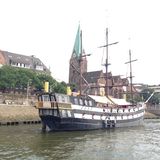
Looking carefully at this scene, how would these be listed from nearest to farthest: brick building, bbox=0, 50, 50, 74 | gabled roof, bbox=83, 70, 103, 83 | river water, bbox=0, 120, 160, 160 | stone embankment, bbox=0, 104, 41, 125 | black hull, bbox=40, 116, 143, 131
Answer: river water, bbox=0, 120, 160, 160
black hull, bbox=40, 116, 143, 131
stone embankment, bbox=0, 104, 41, 125
brick building, bbox=0, 50, 50, 74
gabled roof, bbox=83, 70, 103, 83

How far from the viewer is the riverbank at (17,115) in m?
74.6

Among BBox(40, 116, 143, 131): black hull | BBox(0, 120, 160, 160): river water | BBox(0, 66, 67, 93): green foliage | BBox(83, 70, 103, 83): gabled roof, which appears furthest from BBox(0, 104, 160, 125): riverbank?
BBox(83, 70, 103, 83): gabled roof

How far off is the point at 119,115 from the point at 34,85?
187 feet

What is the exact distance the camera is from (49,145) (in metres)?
42.2

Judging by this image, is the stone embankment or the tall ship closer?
the tall ship

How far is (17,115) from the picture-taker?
80.1 meters

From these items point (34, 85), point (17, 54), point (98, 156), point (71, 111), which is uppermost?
point (17, 54)

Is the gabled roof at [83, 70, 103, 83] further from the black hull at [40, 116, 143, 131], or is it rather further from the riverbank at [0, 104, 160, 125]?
the black hull at [40, 116, 143, 131]

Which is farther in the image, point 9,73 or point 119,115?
point 9,73

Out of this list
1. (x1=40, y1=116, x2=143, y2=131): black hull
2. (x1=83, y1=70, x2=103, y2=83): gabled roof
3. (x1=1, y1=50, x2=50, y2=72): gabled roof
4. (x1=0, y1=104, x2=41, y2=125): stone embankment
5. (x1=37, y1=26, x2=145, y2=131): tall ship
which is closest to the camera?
(x1=37, y1=26, x2=145, y2=131): tall ship

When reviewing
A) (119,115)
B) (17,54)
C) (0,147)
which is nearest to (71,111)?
(119,115)

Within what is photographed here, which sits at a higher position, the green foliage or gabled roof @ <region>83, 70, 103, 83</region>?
gabled roof @ <region>83, 70, 103, 83</region>

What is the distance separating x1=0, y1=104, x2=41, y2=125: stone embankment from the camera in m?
74.6

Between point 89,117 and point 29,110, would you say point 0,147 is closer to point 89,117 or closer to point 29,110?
point 89,117
